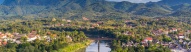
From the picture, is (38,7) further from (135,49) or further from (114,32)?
(135,49)

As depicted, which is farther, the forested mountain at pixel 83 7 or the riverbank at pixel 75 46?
the forested mountain at pixel 83 7

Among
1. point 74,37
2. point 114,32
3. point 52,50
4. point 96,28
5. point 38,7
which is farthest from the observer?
point 38,7

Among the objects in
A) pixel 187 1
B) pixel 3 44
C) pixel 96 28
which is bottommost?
pixel 187 1

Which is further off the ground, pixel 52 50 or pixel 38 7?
pixel 52 50

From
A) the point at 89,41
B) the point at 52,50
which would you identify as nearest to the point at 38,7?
the point at 89,41

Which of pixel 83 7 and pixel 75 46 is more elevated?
pixel 75 46

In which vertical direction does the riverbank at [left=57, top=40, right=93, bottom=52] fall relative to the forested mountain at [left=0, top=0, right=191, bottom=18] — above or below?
above

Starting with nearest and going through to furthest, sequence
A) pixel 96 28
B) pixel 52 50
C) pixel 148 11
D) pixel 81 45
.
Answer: pixel 52 50, pixel 81 45, pixel 96 28, pixel 148 11

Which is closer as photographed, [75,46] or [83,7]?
[75,46]

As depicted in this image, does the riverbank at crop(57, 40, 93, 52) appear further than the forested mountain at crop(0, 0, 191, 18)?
No

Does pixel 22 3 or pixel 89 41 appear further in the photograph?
pixel 22 3

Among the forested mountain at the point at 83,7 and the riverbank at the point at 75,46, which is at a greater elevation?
the riverbank at the point at 75,46
